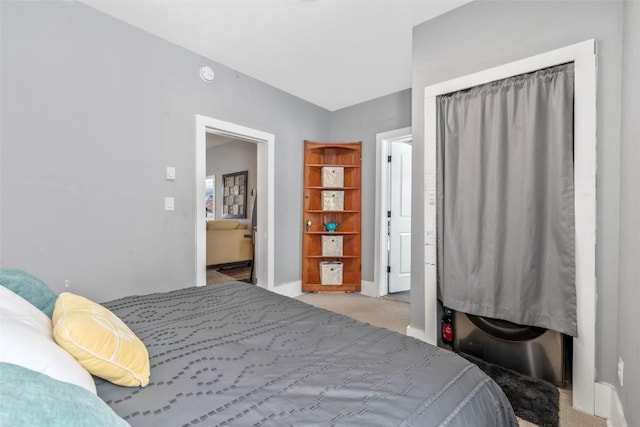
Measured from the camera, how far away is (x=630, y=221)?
1.38 meters

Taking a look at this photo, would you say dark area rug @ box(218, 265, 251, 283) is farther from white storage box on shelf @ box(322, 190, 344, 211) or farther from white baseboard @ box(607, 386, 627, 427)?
white baseboard @ box(607, 386, 627, 427)

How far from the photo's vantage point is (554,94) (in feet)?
5.72

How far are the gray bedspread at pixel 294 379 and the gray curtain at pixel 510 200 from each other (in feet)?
3.67

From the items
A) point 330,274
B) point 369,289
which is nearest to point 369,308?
point 369,289

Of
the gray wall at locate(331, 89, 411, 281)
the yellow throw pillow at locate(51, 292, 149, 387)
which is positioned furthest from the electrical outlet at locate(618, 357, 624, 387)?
the gray wall at locate(331, 89, 411, 281)

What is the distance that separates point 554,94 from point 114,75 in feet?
10.3

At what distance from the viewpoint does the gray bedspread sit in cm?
73

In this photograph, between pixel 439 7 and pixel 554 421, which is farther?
pixel 439 7

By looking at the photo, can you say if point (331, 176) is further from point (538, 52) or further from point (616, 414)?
point (616, 414)

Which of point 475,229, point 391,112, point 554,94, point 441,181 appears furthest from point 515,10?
point 391,112

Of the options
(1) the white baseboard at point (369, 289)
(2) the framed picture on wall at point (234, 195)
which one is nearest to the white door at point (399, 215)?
(1) the white baseboard at point (369, 289)

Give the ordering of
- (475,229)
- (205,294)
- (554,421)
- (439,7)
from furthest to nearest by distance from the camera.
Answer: (439,7) < (475,229) < (205,294) < (554,421)

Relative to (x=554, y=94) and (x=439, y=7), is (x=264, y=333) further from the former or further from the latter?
(x=439, y=7)

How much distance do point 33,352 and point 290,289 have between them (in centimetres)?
334
